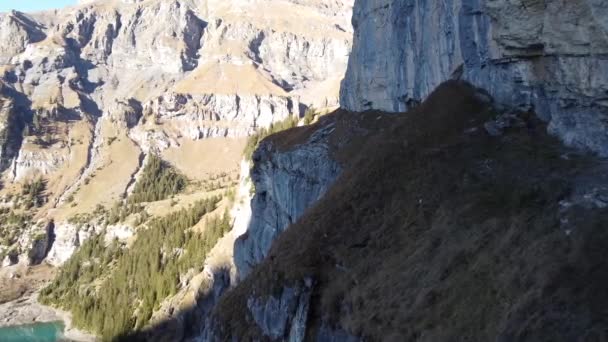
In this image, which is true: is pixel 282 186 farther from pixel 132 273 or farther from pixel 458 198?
pixel 132 273

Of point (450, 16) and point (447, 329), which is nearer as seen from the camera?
point (447, 329)

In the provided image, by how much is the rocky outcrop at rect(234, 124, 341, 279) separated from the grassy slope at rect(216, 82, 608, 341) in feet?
42.8

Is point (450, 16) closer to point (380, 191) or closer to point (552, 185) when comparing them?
point (380, 191)

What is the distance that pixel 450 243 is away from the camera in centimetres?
2362

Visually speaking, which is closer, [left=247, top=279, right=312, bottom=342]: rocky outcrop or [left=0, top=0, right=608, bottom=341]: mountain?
[left=0, top=0, right=608, bottom=341]: mountain

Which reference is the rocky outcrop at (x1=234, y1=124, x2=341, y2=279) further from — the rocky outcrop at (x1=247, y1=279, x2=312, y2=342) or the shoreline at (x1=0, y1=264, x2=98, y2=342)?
the shoreline at (x1=0, y1=264, x2=98, y2=342)

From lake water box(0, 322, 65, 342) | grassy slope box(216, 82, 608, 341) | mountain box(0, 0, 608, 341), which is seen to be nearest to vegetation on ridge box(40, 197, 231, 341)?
lake water box(0, 322, 65, 342)

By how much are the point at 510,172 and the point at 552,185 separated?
3.55 m

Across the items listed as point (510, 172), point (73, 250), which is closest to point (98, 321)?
point (73, 250)

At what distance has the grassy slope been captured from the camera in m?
17.1

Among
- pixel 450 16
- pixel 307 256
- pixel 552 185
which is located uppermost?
pixel 450 16

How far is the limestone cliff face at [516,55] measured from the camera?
2383 cm

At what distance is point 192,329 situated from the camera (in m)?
100

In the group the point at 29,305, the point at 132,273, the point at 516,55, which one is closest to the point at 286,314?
the point at 516,55
